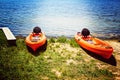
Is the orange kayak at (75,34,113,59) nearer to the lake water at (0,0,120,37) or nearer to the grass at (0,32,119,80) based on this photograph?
the grass at (0,32,119,80)

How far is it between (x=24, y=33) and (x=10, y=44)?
10.2 m

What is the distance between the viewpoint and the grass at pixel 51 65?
9609 millimetres

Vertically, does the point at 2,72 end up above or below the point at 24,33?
above

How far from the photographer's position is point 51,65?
10961 mm

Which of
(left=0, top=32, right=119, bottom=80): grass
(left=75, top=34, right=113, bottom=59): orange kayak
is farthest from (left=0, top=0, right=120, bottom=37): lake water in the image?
(left=0, top=32, right=119, bottom=80): grass

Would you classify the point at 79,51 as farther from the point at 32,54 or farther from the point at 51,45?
the point at 32,54

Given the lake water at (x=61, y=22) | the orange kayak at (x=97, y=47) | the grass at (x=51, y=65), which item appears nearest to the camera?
the grass at (x=51, y=65)

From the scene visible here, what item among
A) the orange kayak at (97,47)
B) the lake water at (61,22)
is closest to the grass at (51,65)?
the orange kayak at (97,47)

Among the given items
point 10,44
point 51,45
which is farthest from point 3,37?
point 51,45

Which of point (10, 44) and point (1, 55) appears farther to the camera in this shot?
point (10, 44)

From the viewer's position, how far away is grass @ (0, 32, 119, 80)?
9.61 meters

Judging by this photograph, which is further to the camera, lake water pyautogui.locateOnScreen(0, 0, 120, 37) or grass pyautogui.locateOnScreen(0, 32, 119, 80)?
lake water pyautogui.locateOnScreen(0, 0, 120, 37)

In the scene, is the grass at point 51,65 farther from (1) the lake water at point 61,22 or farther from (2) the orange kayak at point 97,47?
(1) the lake water at point 61,22

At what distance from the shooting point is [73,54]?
12898 mm
